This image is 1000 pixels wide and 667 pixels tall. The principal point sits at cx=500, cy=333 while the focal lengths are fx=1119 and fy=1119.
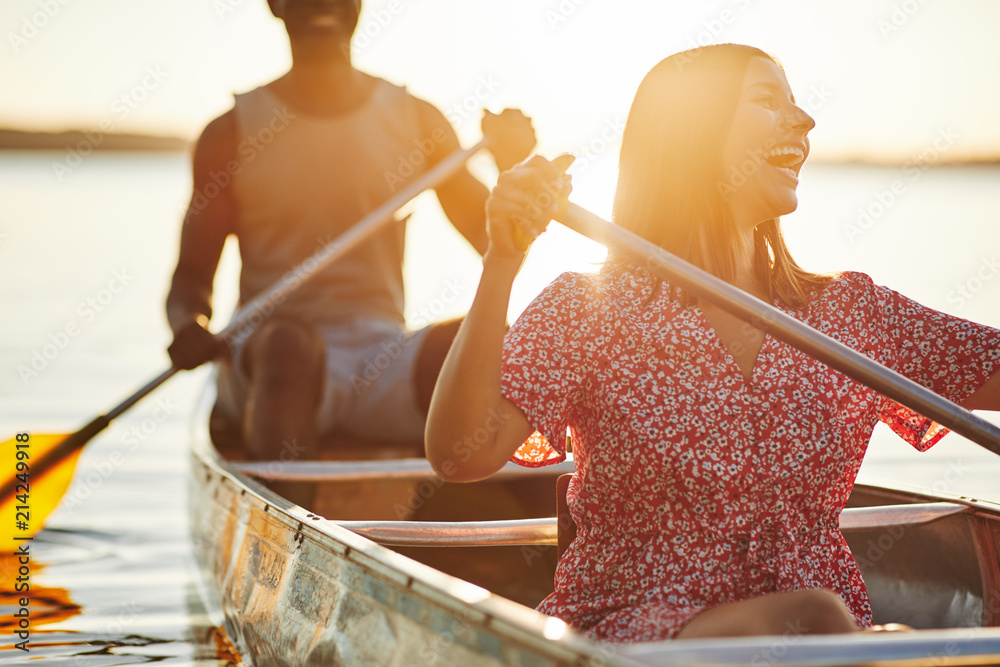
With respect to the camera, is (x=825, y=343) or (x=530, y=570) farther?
(x=530, y=570)

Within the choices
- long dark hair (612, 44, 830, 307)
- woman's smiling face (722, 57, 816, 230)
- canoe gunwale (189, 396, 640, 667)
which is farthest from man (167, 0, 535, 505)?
woman's smiling face (722, 57, 816, 230)

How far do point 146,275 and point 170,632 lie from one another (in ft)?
51.5

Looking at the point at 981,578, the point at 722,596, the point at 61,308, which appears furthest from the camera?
the point at 61,308

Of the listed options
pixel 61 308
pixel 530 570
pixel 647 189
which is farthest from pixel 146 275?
pixel 647 189

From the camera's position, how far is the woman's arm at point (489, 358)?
67.7 inches

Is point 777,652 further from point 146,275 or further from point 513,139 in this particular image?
point 146,275

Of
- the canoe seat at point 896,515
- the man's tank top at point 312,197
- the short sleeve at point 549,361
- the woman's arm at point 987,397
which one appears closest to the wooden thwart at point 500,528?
the canoe seat at point 896,515

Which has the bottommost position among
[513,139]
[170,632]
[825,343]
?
[170,632]

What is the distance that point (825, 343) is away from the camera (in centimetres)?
179

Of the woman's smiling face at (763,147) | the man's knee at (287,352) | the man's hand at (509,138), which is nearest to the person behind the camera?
the woman's smiling face at (763,147)

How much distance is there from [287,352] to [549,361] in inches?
70.6

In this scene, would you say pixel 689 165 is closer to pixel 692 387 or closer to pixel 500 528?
pixel 692 387

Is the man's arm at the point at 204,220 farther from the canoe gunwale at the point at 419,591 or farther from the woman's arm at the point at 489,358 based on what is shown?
the woman's arm at the point at 489,358

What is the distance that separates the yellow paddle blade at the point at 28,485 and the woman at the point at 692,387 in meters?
2.85
